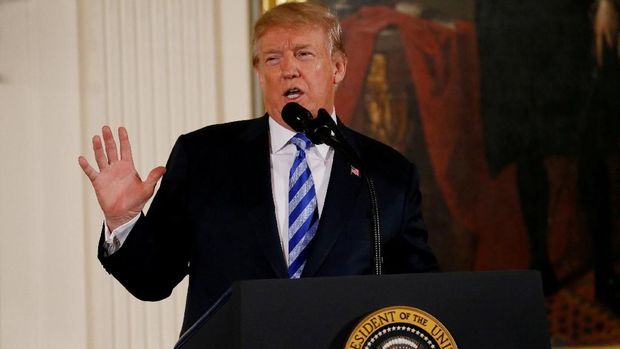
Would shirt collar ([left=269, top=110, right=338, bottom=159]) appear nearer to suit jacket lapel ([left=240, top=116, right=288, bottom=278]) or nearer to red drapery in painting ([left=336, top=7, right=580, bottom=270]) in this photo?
suit jacket lapel ([left=240, top=116, right=288, bottom=278])

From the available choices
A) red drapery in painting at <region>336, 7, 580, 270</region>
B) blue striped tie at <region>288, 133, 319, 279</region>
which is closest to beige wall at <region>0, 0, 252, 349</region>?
red drapery in painting at <region>336, 7, 580, 270</region>

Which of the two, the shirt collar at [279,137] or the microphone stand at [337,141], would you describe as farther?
the shirt collar at [279,137]

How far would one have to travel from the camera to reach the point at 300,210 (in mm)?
2811

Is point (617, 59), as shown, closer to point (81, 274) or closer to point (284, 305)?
point (81, 274)

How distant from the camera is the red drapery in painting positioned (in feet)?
15.7

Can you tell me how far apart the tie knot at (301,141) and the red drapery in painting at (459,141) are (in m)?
1.95

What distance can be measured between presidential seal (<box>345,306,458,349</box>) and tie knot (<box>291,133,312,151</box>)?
1.18 meters

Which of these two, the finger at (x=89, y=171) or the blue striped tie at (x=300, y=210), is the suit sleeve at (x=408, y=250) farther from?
the finger at (x=89, y=171)

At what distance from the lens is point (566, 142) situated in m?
4.89

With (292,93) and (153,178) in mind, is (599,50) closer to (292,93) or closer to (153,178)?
(292,93)

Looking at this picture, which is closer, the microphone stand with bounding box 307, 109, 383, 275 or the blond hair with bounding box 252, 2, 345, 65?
the microphone stand with bounding box 307, 109, 383, 275

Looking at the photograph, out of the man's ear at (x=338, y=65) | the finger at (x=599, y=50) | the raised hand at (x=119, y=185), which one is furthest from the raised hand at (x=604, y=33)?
the raised hand at (x=119, y=185)

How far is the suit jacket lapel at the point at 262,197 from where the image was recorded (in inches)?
106

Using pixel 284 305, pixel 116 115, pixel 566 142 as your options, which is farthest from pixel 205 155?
pixel 566 142
